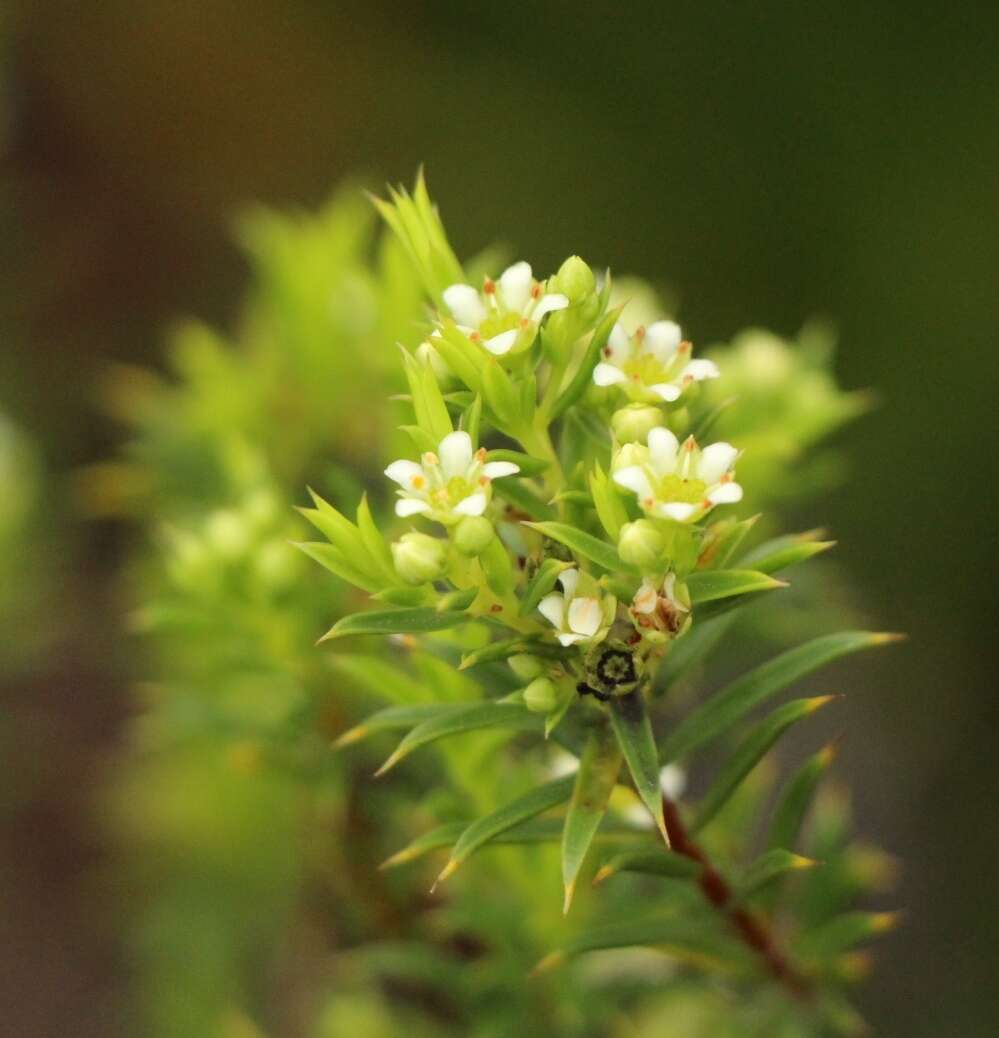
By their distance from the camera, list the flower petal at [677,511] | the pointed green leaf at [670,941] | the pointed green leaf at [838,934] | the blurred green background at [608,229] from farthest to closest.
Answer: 1. the blurred green background at [608,229]
2. the pointed green leaf at [838,934]
3. the pointed green leaf at [670,941]
4. the flower petal at [677,511]

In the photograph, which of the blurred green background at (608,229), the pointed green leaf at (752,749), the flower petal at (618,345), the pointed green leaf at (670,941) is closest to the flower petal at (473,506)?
the flower petal at (618,345)

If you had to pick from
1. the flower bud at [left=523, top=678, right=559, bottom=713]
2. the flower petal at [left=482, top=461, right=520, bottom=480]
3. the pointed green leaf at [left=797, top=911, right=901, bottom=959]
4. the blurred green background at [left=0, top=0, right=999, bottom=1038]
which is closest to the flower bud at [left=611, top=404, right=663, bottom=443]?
the flower petal at [left=482, top=461, right=520, bottom=480]

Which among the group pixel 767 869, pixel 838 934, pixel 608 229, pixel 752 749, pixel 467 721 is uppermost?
pixel 608 229

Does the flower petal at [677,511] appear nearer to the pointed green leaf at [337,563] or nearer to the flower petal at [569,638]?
the flower petal at [569,638]

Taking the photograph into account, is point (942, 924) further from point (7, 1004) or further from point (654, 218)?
point (7, 1004)

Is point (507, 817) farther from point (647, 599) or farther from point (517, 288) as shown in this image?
point (517, 288)

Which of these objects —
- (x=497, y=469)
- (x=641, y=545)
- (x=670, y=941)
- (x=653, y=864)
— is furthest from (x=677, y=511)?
(x=670, y=941)

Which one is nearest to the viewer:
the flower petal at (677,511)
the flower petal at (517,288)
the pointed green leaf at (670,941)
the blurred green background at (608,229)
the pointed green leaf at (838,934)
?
the flower petal at (677,511)
